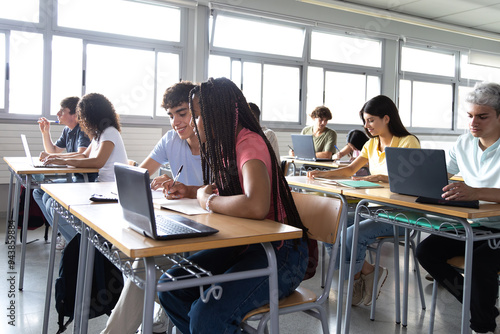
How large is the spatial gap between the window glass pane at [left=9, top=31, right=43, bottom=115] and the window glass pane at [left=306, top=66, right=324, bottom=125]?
A: 3.63 m

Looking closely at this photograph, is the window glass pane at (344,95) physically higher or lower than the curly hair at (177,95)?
higher

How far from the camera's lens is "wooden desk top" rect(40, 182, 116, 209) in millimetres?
1649

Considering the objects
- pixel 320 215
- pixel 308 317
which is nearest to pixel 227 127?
pixel 320 215

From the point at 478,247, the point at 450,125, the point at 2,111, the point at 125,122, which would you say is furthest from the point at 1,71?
the point at 450,125

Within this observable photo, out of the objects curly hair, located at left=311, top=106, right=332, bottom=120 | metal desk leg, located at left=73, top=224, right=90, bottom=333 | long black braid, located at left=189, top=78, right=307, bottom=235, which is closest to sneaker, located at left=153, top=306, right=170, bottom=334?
metal desk leg, located at left=73, top=224, right=90, bottom=333

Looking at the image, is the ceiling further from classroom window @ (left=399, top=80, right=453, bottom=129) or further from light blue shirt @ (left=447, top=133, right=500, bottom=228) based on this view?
light blue shirt @ (left=447, top=133, right=500, bottom=228)

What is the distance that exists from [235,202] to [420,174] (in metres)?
0.87

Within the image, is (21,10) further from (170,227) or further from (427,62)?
(427,62)

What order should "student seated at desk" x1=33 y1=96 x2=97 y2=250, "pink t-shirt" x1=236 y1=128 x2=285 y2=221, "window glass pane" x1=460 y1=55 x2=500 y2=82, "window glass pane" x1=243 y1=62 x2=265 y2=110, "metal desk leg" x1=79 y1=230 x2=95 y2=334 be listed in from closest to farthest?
"pink t-shirt" x1=236 y1=128 x2=285 y2=221
"metal desk leg" x1=79 y1=230 x2=95 y2=334
"student seated at desk" x1=33 y1=96 x2=97 y2=250
"window glass pane" x1=243 y1=62 x2=265 y2=110
"window glass pane" x1=460 y1=55 x2=500 y2=82

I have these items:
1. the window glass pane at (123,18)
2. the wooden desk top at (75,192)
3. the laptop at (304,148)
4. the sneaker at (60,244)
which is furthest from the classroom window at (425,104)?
the wooden desk top at (75,192)

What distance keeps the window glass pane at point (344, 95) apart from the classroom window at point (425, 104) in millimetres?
801

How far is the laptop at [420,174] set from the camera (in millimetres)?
1735

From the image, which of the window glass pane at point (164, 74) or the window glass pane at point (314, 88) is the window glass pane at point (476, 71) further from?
the window glass pane at point (164, 74)

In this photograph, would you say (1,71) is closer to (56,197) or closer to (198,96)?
(56,197)
